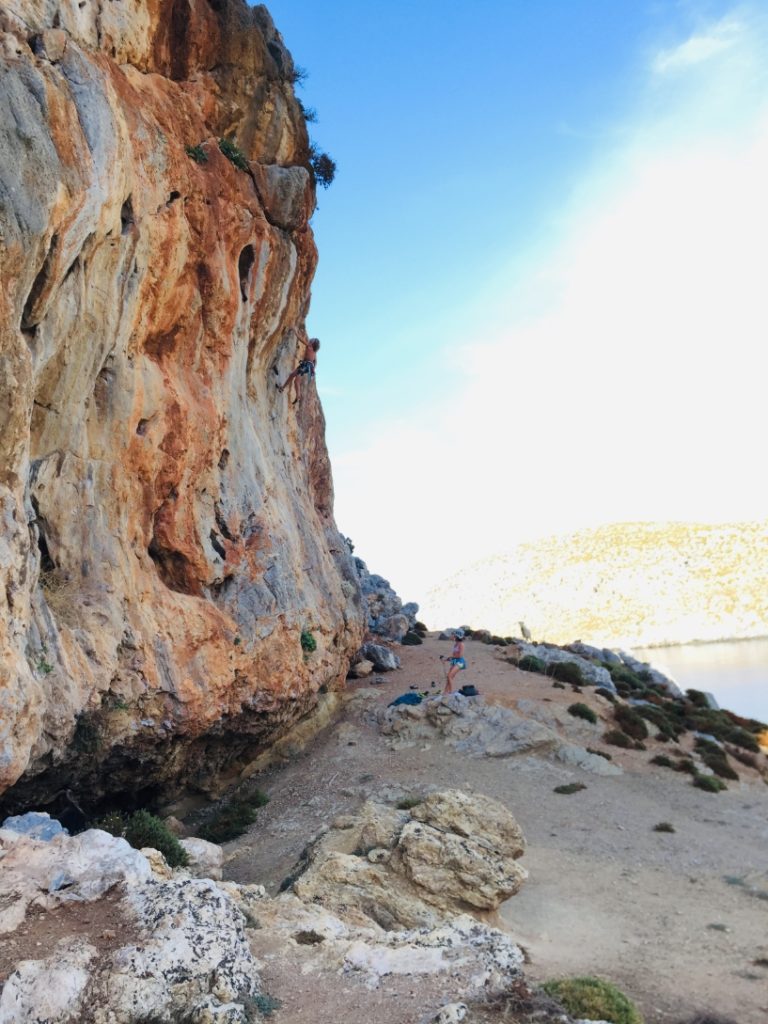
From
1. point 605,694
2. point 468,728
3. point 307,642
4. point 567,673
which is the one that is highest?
point 567,673

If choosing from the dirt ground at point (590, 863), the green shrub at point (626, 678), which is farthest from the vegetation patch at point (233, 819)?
the green shrub at point (626, 678)

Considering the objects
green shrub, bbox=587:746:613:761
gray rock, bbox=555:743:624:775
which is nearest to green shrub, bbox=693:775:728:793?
gray rock, bbox=555:743:624:775

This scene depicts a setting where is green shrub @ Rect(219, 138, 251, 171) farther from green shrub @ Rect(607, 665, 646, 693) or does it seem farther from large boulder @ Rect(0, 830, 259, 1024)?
green shrub @ Rect(607, 665, 646, 693)

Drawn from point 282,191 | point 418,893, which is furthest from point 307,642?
point 282,191

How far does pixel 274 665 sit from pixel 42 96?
47.9 ft

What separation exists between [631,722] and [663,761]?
3152mm

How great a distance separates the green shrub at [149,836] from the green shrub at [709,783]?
706 inches

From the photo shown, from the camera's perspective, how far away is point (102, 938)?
6.47 m

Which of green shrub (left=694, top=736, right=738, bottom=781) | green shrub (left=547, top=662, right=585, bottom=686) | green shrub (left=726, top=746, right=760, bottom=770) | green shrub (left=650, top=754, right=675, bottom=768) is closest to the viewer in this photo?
green shrub (left=650, top=754, right=675, bottom=768)

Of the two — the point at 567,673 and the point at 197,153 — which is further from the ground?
the point at 197,153

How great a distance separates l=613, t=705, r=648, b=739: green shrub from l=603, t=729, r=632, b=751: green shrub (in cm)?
86

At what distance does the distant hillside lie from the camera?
283 ft

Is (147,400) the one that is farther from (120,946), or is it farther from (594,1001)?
(594,1001)

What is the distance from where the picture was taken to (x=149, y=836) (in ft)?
40.0
